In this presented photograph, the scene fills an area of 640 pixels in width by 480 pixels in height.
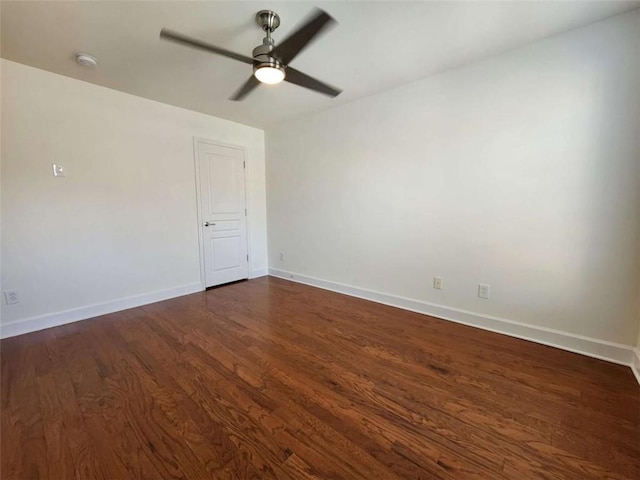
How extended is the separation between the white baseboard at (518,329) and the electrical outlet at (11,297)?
10.9 feet

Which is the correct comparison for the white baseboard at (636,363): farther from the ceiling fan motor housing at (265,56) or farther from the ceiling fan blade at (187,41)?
the ceiling fan blade at (187,41)

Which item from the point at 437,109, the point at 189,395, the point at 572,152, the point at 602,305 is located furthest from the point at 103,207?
the point at 602,305

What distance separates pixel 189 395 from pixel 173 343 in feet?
2.54

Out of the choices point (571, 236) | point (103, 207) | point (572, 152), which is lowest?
point (571, 236)

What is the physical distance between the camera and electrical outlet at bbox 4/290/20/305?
2393 millimetres

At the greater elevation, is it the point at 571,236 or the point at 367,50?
the point at 367,50

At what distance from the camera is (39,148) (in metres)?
2.49

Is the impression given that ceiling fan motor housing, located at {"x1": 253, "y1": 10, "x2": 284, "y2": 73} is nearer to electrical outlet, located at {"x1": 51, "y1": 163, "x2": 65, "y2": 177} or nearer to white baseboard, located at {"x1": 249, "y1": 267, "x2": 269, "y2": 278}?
electrical outlet, located at {"x1": 51, "y1": 163, "x2": 65, "y2": 177}

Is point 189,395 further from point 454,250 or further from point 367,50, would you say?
point 367,50

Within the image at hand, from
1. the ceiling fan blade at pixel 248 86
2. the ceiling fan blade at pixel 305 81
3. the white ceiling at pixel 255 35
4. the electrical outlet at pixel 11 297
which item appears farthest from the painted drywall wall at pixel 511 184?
the electrical outlet at pixel 11 297

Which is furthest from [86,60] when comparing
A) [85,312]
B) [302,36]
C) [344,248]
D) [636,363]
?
[636,363]

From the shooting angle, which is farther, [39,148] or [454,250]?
[454,250]

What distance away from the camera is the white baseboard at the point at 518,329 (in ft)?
6.47

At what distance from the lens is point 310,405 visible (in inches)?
61.5
